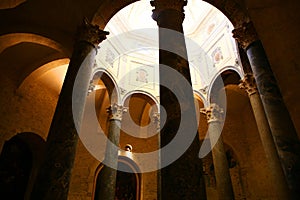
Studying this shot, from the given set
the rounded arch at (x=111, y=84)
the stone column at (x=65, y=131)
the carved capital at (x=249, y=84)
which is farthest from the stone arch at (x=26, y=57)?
the carved capital at (x=249, y=84)

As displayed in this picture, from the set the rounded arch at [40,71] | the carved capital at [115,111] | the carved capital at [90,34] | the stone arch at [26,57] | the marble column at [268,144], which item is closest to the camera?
the marble column at [268,144]

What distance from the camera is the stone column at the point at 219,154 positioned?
6.59m

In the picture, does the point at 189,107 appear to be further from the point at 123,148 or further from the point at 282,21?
the point at 123,148

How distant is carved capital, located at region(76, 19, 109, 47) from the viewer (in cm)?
451

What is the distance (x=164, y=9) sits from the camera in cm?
384

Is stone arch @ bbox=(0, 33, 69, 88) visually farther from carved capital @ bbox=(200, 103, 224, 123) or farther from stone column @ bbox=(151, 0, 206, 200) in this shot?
carved capital @ bbox=(200, 103, 224, 123)

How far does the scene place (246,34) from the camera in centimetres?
475

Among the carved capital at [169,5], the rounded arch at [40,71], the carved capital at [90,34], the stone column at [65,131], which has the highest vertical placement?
the rounded arch at [40,71]

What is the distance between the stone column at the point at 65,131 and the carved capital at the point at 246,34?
2.90m

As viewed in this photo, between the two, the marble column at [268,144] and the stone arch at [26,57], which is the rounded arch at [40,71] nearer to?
the stone arch at [26,57]

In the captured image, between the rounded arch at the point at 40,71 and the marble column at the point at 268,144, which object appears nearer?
the marble column at the point at 268,144

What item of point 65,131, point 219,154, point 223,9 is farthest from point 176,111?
point 219,154

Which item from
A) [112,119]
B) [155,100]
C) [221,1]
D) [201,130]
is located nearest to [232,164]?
[201,130]

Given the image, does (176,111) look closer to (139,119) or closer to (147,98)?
(147,98)
